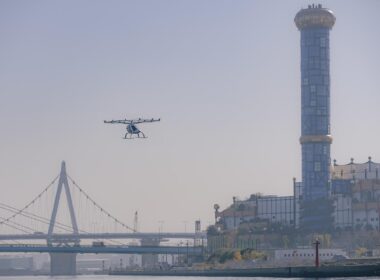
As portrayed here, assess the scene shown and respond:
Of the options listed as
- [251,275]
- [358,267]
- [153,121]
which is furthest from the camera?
[251,275]

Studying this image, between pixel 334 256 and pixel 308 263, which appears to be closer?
pixel 308 263

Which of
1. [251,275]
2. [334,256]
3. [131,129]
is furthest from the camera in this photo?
[334,256]

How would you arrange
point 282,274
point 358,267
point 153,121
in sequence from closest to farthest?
point 153,121, point 358,267, point 282,274

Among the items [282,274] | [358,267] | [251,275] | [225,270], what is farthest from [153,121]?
[225,270]

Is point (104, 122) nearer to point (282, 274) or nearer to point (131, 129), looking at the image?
point (131, 129)

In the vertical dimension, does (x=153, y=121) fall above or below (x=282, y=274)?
above

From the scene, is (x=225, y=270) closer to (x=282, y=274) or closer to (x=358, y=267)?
(x=282, y=274)

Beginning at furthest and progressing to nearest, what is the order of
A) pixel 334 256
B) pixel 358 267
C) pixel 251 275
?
pixel 334 256
pixel 251 275
pixel 358 267

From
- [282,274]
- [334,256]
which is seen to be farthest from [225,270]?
[282,274]

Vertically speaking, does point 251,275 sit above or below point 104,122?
below
